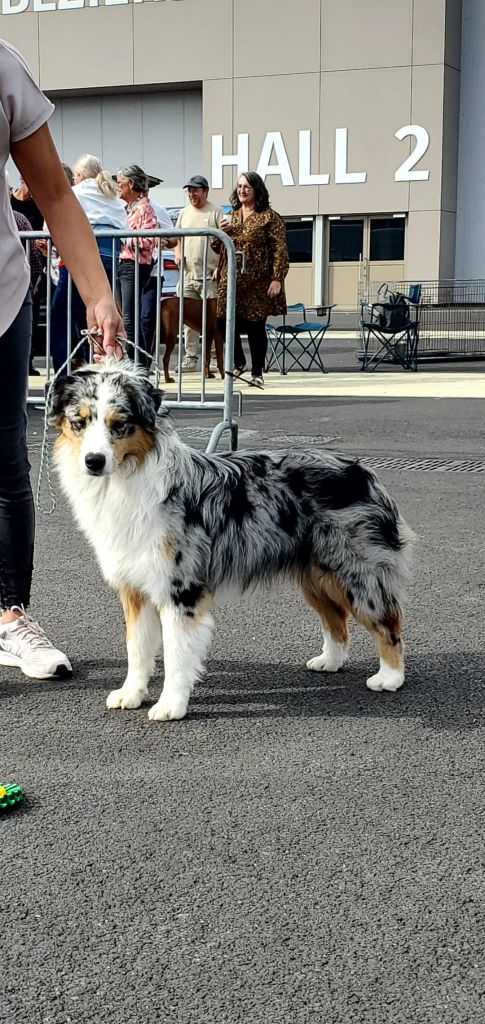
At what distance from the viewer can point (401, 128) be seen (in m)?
34.4

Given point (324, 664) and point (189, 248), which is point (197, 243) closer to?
point (189, 248)

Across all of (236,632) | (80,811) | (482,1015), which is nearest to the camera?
(482,1015)

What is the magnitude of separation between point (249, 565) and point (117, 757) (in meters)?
0.84

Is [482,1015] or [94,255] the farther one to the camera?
[94,255]

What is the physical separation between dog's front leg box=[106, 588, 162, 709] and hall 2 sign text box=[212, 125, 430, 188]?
32.6m

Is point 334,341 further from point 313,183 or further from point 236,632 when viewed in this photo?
point 236,632

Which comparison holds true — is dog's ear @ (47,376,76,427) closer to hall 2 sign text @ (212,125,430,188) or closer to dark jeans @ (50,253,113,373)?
dark jeans @ (50,253,113,373)

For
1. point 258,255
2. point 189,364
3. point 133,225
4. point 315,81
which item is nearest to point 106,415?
point 258,255

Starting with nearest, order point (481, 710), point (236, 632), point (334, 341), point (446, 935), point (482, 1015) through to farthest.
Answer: point (482, 1015) < point (446, 935) < point (481, 710) < point (236, 632) < point (334, 341)

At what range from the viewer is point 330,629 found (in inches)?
166

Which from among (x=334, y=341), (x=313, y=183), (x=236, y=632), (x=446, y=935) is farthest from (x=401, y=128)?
(x=446, y=935)

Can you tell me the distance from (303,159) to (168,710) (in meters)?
33.8

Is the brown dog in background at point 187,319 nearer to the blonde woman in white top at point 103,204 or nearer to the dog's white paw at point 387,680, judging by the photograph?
the blonde woman in white top at point 103,204

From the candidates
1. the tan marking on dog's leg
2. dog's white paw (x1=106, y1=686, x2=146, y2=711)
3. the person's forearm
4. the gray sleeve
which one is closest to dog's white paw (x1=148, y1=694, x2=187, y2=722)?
dog's white paw (x1=106, y1=686, x2=146, y2=711)
